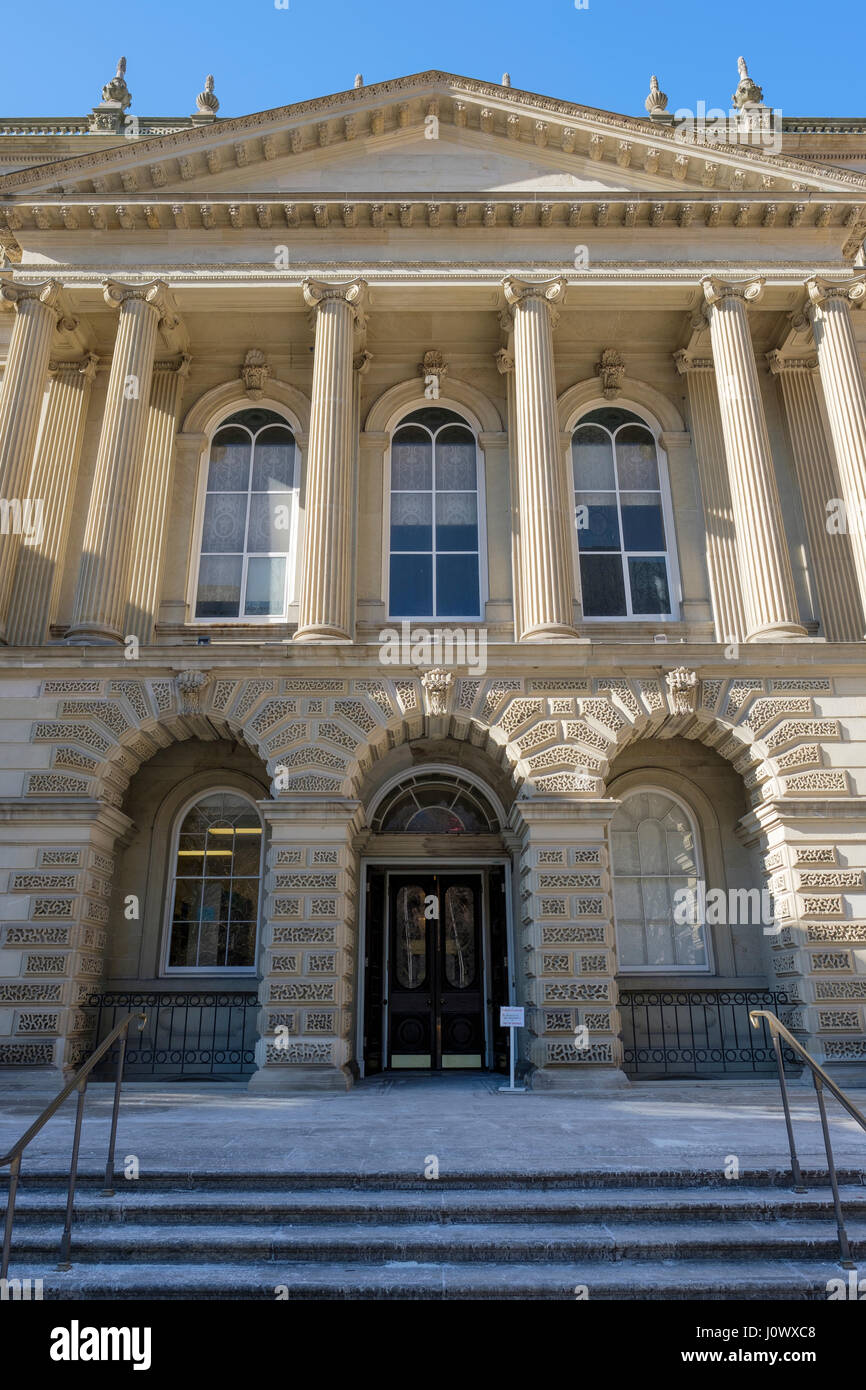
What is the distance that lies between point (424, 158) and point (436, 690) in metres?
10.8

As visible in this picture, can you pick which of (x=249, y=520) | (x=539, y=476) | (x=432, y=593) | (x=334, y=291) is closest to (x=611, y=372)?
(x=539, y=476)

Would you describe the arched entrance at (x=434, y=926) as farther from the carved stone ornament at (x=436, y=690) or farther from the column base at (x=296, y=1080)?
the column base at (x=296, y=1080)

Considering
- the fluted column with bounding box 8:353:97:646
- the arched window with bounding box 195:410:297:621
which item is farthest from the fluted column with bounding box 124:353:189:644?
the fluted column with bounding box 8:353:97:646

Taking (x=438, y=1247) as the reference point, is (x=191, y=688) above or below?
above

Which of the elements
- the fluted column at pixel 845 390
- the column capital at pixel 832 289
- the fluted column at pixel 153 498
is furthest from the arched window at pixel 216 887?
the column capital at pixel 832 289

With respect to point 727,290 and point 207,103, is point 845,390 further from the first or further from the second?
point 207,103

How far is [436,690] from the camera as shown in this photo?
14.3 meters

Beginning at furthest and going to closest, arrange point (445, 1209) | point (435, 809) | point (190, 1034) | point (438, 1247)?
point (435, 809) → point (190, 1034) → point (445, 1209) → point (438, 1247)

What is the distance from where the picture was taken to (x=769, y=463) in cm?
1595

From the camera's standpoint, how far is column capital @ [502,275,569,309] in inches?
671

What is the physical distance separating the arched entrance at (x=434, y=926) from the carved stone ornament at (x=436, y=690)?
3.00 m
